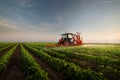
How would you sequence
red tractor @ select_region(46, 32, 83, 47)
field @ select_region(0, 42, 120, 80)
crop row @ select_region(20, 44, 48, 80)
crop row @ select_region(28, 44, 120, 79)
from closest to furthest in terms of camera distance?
crop row @ select_region(20, 44, 48, 80) → field @ select_region(0, 42, 120, 80) → crop row @ select_region(28, 44, 120, 79) → red tractor @ select_region(46, 32, 83, 47)

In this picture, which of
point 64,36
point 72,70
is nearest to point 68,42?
point 64,36

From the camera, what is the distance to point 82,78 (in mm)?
6582

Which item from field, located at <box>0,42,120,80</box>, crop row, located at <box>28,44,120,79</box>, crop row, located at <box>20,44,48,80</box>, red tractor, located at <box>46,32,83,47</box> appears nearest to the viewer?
crop row, located at <box>20,44,48,80</box>

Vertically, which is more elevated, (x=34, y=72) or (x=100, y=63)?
(x=100, y=63)

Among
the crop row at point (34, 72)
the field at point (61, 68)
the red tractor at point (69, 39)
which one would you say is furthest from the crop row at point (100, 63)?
the red tractor at point (69, 39)

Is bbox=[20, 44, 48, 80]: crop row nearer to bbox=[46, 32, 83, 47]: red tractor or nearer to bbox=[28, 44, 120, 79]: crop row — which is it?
bbox=[28, 44, 120, 79]: crop row

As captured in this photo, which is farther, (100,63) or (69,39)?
(69,39)

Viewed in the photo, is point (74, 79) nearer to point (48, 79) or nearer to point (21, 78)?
point (48, 79)

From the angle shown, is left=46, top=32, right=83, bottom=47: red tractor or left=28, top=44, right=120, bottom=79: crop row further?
left=46, top=32, right=83, bottom=47: red tractor

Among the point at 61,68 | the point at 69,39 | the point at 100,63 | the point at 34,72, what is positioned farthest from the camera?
the point at 69,39

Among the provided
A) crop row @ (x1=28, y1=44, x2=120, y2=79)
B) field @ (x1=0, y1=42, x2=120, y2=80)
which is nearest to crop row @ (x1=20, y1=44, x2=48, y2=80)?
field @ (x1=0, y1=42, x2=120, y2=80)

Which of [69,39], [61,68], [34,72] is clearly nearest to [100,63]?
[61,68]

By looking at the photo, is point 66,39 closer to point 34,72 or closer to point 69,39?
point 69,39

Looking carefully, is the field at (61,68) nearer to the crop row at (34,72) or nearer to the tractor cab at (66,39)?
the crop row at (34,72)
